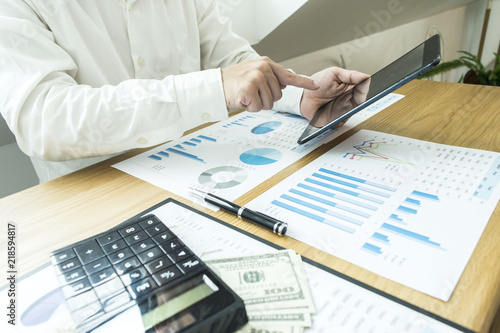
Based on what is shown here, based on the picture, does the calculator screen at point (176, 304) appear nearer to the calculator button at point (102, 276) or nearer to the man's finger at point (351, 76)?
the calculator button at point (102, 276)

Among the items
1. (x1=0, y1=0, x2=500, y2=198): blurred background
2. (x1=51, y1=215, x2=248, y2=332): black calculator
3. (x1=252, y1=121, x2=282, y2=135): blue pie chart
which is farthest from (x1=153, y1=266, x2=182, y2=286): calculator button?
(x1=0, y1=0, x2=500, y2=198): blurred background

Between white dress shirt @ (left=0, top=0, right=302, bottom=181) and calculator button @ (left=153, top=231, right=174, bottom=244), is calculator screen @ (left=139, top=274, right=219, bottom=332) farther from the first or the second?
white dress shirt @ (left=0, top=0, right=302, bottom=181)

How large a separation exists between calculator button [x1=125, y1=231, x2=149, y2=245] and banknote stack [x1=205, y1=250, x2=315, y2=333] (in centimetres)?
8

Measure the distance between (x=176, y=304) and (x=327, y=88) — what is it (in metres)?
0.60

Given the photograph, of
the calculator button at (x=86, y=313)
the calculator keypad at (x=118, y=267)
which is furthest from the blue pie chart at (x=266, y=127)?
the calculator button at (x=86, y=313)

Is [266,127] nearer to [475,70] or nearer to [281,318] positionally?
[281,318]

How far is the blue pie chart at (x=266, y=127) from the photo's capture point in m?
0.72

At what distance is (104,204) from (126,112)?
0.20 meters

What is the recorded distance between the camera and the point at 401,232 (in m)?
0.38

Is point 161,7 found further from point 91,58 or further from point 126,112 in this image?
point 126,112

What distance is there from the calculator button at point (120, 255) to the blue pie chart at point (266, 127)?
16.2 inches

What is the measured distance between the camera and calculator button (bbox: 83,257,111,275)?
34cm

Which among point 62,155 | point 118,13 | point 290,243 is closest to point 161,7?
point 118,13

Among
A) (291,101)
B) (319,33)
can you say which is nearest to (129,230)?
(291,101)
